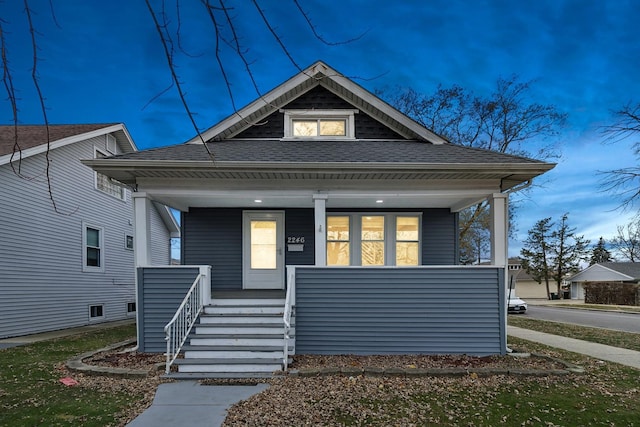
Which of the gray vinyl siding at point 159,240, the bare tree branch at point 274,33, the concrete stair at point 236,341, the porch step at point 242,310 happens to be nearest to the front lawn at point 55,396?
the concrete stair at point 236,341

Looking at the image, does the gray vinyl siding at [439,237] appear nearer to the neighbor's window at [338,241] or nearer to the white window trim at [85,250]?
the neighbor's window at [338,241]

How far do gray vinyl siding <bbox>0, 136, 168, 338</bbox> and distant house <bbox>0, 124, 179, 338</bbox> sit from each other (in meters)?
0.03

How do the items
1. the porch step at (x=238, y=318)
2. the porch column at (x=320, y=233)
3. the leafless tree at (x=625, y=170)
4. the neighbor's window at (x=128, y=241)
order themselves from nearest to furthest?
the porch step at (x=238, y=318)
the porch column at (x=320, y=233)
the leafless tree at (x=625, y=170)
the neighbor's window at (x=128, y=241)

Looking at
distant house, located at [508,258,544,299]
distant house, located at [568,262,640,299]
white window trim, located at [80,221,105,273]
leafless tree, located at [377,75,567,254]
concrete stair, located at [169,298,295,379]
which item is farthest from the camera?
distant house, located at [508,258,544,299]

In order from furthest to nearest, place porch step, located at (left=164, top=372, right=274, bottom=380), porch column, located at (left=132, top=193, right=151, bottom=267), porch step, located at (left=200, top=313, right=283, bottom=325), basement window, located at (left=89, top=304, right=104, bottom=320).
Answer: basement window, located at (left=89, top=304, right=104, bottom=320) < porch column, located at (left=132, top=193, right=151, bottom=267) < porch step, located at (left=200, top=313, right=283, bottom=325) < porch step, located at (left=164, top=372, right=274, bottom=380)

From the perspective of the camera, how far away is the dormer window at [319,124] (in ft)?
31.4

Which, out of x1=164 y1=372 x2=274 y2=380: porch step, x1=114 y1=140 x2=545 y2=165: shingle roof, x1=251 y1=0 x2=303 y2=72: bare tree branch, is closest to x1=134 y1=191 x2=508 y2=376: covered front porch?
x1=114 y1=140 x2=545 y2=165: shingle roof

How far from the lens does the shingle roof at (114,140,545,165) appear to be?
742cm

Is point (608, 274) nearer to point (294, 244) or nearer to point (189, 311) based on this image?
point (294, 244)

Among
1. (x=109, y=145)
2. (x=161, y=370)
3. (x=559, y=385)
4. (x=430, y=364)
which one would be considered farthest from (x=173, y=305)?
(x=109, y=145)

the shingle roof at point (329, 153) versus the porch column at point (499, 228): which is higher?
the shingle roof at point (329, 153)

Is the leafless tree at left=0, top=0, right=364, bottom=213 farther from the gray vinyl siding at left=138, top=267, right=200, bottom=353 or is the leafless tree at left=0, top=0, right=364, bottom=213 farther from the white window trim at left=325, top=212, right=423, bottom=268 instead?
the white window trim at left=325, top=212, right=423, bottom=268

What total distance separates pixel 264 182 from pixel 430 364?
4.34 m

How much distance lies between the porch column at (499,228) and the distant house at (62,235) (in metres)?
7.87
